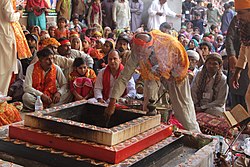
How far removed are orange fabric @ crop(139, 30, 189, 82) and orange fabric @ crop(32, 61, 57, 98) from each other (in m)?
1.94

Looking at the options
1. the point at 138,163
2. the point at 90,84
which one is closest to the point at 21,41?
the point at 90,84

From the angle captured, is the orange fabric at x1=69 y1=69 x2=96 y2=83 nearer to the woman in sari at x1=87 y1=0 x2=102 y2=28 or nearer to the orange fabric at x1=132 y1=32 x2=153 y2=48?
the orange fabric at x1=132 y1=32 x2=153 y2=48

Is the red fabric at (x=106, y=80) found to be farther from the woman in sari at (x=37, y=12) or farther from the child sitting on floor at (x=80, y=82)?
the woman in sari at (x=37, y=12)

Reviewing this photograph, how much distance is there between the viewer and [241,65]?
12.7 ft

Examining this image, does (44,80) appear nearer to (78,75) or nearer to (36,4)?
(78,75)

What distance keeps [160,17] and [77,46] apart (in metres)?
6.05

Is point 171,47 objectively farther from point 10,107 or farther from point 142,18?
point 142,18

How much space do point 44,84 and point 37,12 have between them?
3561 mm

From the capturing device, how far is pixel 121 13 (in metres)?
11.4

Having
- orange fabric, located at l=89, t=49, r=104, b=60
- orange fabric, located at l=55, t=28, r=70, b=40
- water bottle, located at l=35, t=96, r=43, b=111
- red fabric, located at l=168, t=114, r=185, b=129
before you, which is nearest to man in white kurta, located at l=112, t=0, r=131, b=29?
orange fabric, located at l=55, t=28, r=70, b=40

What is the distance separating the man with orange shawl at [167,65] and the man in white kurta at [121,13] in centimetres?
727

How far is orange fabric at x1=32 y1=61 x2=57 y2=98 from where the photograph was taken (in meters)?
5.63

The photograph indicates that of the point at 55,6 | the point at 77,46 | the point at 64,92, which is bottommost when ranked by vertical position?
the point at 64,92

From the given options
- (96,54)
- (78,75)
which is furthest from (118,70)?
(96,54)
